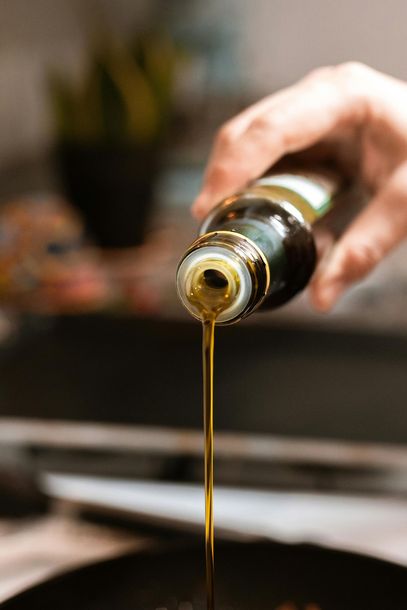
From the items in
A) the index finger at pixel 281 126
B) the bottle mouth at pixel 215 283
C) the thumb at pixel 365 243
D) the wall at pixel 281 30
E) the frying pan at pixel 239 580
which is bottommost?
the frying pan at pixel 239 580

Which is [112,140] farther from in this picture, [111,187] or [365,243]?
[365,243]

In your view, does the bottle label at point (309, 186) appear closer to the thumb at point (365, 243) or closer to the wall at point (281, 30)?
the thumb at point (365, 243)

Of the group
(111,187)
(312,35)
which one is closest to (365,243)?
(111,187)

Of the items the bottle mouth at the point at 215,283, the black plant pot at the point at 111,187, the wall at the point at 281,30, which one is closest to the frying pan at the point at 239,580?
the bottle mouth at the point at 215,283

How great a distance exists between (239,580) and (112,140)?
2.65ft

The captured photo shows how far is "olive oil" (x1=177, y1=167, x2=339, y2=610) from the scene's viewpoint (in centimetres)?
37

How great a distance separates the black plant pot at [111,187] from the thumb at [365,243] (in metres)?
0.72

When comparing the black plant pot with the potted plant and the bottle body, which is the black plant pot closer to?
the potted plant

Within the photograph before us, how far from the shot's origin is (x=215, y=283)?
14.9 inches

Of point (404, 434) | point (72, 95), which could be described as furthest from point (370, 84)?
point (72, 95)

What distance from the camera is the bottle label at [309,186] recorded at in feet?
1.49

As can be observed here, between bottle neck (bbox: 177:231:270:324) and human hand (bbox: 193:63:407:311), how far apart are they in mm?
97

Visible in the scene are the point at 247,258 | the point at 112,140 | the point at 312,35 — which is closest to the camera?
the point at 247,258

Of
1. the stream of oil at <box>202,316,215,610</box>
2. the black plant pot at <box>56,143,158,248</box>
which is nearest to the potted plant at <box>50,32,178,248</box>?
the black plant pot at <box>56,143,158,248</box>
